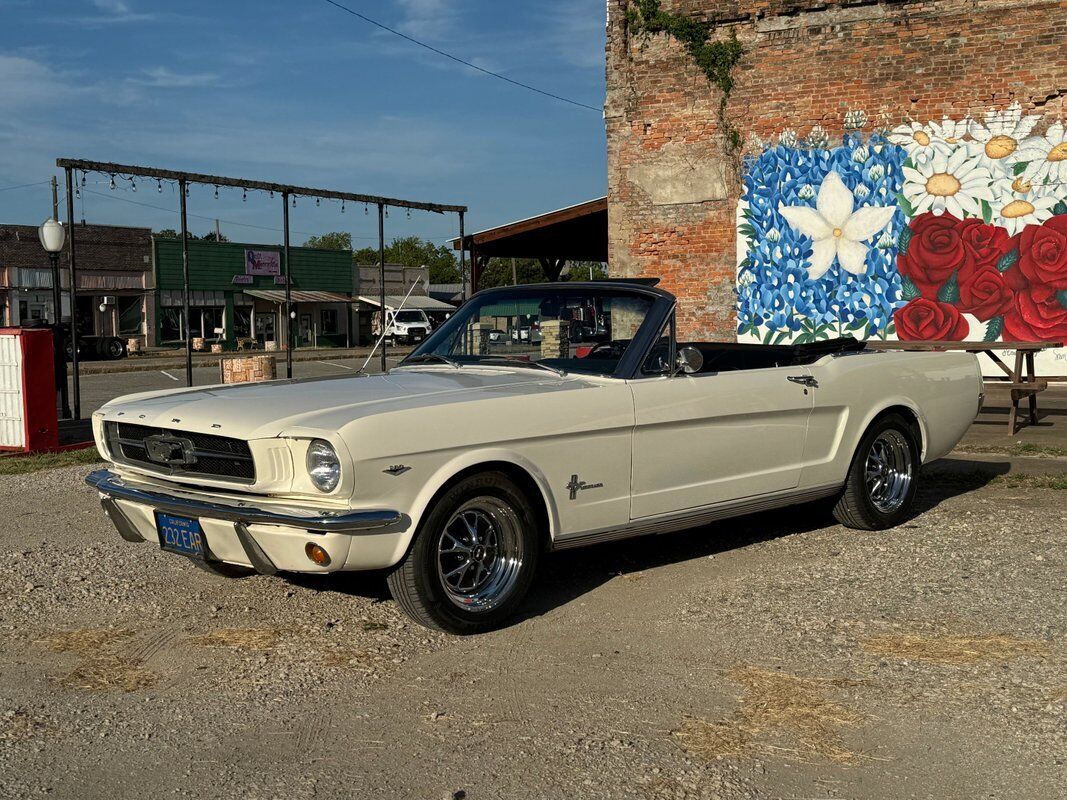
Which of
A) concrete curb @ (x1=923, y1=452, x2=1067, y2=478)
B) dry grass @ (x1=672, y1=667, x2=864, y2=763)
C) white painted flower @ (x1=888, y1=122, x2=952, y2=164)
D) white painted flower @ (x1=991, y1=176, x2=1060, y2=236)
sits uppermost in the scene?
white painted flower @ (x1=888, y1=122, x2=952, y2=164)

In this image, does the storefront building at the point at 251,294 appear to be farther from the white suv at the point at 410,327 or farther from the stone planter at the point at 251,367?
the stone planter at the point at 251,367

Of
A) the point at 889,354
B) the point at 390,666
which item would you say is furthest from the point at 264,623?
the point at 889,354

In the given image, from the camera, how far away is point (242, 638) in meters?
4.76

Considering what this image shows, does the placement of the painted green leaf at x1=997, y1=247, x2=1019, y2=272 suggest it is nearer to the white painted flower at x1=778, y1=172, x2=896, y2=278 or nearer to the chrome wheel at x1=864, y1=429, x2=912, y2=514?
the white painted flower at x1=778, y1=172, x2=896, y2=278

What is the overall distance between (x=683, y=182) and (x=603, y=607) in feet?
36.4

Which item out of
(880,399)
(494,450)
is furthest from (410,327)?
(494,450)

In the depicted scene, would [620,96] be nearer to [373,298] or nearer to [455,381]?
[455,381]

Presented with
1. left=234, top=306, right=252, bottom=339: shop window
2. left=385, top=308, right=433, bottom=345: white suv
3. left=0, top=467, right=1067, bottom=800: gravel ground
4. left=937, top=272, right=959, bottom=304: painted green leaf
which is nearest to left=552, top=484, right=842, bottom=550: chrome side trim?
left=0, top=467, right=1067, bottom=800: gravel ground

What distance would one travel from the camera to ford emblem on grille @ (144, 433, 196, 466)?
15.6ft

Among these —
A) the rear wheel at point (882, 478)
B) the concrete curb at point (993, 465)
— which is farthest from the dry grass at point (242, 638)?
the concrete curb at point (993, 465)

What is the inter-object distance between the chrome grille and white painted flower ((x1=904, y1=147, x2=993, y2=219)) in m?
11.7

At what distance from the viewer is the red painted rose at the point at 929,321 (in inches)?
564

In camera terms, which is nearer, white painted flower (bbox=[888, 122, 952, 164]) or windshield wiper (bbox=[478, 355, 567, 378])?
windshield wiper (bbox=[478, 355, 567, 378])

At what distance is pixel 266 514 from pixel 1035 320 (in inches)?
474
